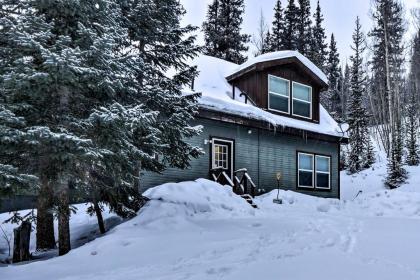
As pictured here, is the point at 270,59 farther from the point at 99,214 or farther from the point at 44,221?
the point at 44,221

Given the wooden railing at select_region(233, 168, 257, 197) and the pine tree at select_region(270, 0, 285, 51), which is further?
the pine tree at select_region(270, 0, 285, 51)

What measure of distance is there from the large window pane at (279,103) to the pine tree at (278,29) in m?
18.6

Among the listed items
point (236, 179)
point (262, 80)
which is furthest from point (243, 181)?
point (262, 80)

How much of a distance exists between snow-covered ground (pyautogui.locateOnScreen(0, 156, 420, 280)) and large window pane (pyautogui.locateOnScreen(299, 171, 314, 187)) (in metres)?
6.94

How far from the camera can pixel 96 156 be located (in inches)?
231

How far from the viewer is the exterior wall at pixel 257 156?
13.0 m

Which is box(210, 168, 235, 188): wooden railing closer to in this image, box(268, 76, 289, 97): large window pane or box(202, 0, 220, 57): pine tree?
box(268, 76, 289, 97): large window pane

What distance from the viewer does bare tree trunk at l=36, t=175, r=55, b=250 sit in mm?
7062

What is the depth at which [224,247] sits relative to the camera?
19.5ft

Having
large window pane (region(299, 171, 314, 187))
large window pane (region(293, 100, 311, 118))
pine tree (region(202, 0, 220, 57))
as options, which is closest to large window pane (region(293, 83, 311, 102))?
large window pane (region(293, 100, 311, 118))

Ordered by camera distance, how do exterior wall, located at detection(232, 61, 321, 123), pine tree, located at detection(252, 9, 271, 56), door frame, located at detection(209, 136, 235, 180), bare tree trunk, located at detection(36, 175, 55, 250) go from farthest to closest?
pine tree, located at detection(252, 9, 271, 56) < exterior wall, located at detection(232, 61, 321, 123) < door frame, located at detection(209, 136, 235, 180) < bare tree trunk, located at detection(36, 175, 55, 250)

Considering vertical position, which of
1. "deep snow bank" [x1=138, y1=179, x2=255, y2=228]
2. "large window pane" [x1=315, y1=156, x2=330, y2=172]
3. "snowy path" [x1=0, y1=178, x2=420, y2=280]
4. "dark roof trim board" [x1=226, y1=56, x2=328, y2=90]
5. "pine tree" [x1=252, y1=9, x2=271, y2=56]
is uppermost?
"pine tree" [x1=252, y1=9, x2=271, y2=56]

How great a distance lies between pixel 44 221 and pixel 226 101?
7627mm

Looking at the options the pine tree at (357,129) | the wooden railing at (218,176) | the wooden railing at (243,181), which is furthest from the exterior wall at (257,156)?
the pine tree at (357,129)
